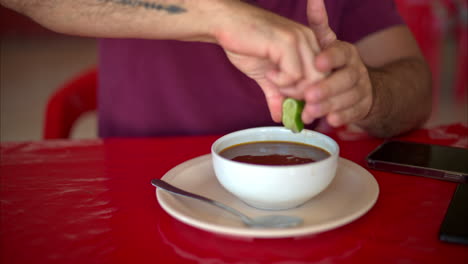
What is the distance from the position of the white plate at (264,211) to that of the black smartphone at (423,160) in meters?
0.12

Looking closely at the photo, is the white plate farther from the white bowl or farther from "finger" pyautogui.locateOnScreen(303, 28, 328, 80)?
"finger" pyautogui.locateOnScreen(303, 28, 328, 80)

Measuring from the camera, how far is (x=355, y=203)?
2.50 ft

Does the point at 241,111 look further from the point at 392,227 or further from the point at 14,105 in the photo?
the point at 14,105

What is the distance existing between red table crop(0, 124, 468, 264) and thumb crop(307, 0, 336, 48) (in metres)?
0.31

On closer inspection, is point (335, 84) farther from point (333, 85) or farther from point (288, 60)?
point (288, 60)

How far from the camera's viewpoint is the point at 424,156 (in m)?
1.02

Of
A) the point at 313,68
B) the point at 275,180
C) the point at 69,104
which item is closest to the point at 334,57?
the point at 313,68

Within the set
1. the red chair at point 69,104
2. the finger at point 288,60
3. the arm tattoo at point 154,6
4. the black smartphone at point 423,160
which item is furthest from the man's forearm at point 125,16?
the red chair at point 69,104

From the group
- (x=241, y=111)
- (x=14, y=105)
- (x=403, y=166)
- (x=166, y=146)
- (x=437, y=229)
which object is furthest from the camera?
(x=14, y=105)

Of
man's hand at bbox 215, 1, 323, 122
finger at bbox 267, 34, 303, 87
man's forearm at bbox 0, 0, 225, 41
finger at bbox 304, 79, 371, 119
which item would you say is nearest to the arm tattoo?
man's forearm at bbox 0, 0, 225, 41

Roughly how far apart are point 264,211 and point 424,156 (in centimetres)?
47

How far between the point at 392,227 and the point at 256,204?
0.78 feet

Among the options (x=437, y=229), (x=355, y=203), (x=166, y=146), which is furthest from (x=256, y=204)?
(x=166, y=146)

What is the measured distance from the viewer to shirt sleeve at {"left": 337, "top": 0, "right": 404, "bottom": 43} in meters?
1.54
